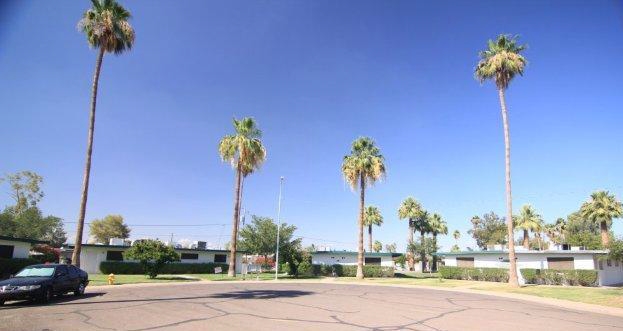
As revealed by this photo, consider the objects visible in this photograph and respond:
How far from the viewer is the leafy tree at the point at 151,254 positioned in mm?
33750

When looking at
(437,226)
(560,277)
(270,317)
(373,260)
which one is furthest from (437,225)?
(270,317)

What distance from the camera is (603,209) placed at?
4791 cm

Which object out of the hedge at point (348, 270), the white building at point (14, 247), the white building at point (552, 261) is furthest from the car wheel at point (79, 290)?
the white building at point (552, 261)

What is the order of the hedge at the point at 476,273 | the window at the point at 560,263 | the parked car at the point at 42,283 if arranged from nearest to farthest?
the parked car at the point at 42,283 → the window at the point at 560,263 → the hedge at the point at 476,273

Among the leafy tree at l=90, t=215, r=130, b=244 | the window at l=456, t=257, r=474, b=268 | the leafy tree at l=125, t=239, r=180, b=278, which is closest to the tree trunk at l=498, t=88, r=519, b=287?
the window at l=456, t=257, r=474, b=268

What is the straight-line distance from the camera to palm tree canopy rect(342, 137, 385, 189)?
43.5 m

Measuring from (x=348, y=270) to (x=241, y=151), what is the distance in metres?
19.9

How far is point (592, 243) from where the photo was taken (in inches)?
2450

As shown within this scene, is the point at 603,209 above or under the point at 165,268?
above

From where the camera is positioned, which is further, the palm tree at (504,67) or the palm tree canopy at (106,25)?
the palm tree at (504,67)

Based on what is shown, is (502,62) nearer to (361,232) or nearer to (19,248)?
(361,232)

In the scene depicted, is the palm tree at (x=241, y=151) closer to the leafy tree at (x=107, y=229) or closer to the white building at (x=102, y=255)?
the white building at (x=102, y=255)

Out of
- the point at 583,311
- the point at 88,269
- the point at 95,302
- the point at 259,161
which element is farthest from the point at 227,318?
the point at 88,269

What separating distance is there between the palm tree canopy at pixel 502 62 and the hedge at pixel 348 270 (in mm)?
24413
